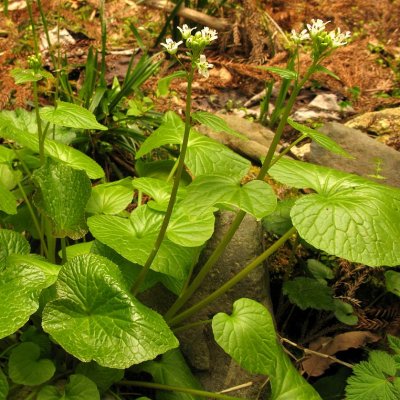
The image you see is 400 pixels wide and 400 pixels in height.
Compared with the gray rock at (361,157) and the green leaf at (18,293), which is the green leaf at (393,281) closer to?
the gray rock at (361,157)

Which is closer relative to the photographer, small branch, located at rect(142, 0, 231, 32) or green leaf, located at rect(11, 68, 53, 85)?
green leaf, located at rect(11, 68, 53, 85)

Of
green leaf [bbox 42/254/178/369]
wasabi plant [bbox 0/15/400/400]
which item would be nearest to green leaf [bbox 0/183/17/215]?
wasabi plant [bbox 0/15/400/400]

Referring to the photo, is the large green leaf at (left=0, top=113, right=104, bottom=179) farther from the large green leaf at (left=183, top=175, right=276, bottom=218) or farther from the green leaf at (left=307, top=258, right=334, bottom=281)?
the green leaf at (left=307, top=258, right=334, bottom=281)

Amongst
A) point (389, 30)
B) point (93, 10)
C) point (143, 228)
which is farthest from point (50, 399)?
point (389, 30)

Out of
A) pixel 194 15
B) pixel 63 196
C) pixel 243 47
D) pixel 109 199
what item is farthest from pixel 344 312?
pixel 194 15

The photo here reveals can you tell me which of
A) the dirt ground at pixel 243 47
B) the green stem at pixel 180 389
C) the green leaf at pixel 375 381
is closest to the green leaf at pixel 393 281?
the green leaf at pixel 375 381

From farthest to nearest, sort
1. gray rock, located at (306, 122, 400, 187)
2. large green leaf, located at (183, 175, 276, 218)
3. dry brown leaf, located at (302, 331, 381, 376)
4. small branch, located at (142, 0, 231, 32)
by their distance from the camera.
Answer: small branch, located at (142, 0, 231, 32), gray rock, located at (306, 122, 400, 187), dry brown leaf, located at (302, 331, 381, 376), large green leaf, located at (183, 175, 276, 218)
